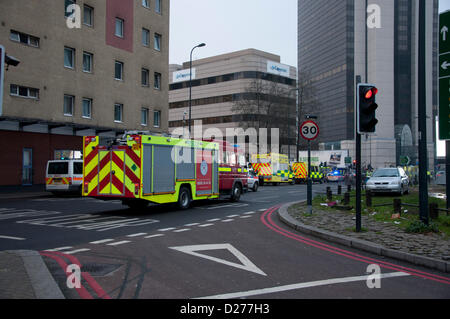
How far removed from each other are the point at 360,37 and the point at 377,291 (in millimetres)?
105743

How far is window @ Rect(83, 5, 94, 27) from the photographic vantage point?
2939 centimetres

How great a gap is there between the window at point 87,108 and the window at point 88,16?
5431 millimetres

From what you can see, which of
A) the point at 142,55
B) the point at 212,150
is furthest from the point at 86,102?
the point at 212,150

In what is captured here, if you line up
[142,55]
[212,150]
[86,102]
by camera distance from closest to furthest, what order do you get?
[212,150], [86,102], [142,55]

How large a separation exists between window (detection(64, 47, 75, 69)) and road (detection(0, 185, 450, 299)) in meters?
19.0

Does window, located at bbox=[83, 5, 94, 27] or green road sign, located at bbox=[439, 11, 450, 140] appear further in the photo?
window, located at bbox=[83, 5, 94, 27]

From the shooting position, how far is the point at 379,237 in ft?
29.0

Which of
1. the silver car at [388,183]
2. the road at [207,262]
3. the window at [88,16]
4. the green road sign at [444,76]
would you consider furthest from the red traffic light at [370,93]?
the window at [88,16]

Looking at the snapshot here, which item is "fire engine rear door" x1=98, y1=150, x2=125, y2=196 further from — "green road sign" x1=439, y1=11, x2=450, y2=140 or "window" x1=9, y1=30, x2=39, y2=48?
"window" x1=9, y1=30, x2=39, y2=48

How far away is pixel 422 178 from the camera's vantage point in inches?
367

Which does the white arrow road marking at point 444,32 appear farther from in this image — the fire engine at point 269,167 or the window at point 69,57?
the fire engine at point 269,167

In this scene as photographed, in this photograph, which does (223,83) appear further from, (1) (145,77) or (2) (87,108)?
(2) (87,108)

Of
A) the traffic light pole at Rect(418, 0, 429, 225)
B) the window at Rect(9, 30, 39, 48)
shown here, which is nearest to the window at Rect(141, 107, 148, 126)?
the window at Rect(9, 30, 39, 48)
